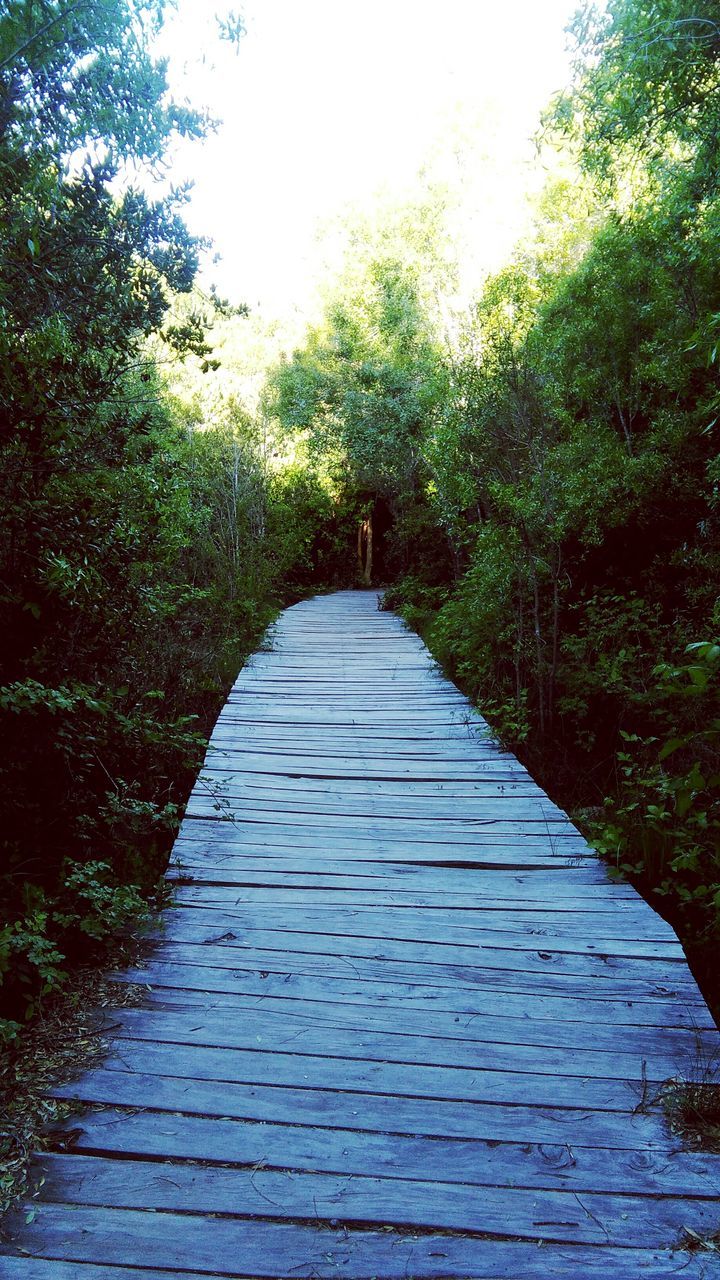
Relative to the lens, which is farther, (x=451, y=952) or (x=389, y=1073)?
(x=451, y=952)

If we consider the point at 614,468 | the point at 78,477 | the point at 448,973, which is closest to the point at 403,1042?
the point at 448,973

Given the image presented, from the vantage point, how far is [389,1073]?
2.10 meters

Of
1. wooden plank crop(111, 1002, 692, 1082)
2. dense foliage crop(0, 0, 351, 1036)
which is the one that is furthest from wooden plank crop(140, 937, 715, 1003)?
dense foliage crop(0, 0, 351, 1036)

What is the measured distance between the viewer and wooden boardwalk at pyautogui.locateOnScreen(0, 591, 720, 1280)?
5.13 feet

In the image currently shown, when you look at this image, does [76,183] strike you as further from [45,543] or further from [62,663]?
[62,663]

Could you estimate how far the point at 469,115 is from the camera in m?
17.4

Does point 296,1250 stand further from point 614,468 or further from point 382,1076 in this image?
point 614,468

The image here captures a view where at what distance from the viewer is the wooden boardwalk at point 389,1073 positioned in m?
1.56

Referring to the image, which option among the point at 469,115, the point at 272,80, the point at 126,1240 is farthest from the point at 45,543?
the point at 469,115

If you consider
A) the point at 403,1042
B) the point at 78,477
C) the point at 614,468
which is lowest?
the point at 403,1042

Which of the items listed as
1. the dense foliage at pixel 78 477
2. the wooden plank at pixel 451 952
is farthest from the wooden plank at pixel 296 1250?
the wooden plank at pixel 451 952

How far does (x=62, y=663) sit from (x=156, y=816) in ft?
2.36

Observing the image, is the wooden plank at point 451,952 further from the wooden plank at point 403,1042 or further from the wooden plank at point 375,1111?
the wooden plank at point 375,1111

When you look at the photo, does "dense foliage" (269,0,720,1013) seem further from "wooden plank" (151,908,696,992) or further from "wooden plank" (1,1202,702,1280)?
"wooden plank" (1,1202,702,1280)
